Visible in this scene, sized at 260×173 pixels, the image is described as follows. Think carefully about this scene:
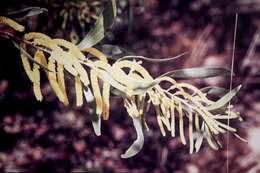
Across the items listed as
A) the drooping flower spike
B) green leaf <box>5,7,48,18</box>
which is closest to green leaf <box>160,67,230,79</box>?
the drooping flower spike

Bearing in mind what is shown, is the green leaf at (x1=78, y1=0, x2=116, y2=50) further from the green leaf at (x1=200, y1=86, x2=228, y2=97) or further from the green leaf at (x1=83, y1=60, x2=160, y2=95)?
the green leaf at (x1=200, y1=86, x2=228, y2=97)

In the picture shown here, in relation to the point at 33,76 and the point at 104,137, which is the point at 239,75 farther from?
the point at 33,76

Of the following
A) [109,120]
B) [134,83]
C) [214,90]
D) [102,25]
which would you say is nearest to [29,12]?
[102,25]

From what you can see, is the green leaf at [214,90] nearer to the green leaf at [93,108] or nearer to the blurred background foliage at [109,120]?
the green leaf at [93,108]

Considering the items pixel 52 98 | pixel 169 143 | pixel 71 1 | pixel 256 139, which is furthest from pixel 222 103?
pixel 52 98

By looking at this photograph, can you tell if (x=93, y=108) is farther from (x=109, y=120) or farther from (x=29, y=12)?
(x=109, y=120)

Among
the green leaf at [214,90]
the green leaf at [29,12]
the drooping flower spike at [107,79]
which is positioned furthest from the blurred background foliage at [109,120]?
the green leaf at [214,90]

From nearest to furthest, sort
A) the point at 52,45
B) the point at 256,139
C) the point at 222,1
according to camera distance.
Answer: the point at 52,45
the point at 256,139
the point at 222,1

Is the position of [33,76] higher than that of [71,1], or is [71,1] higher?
[71,1]
